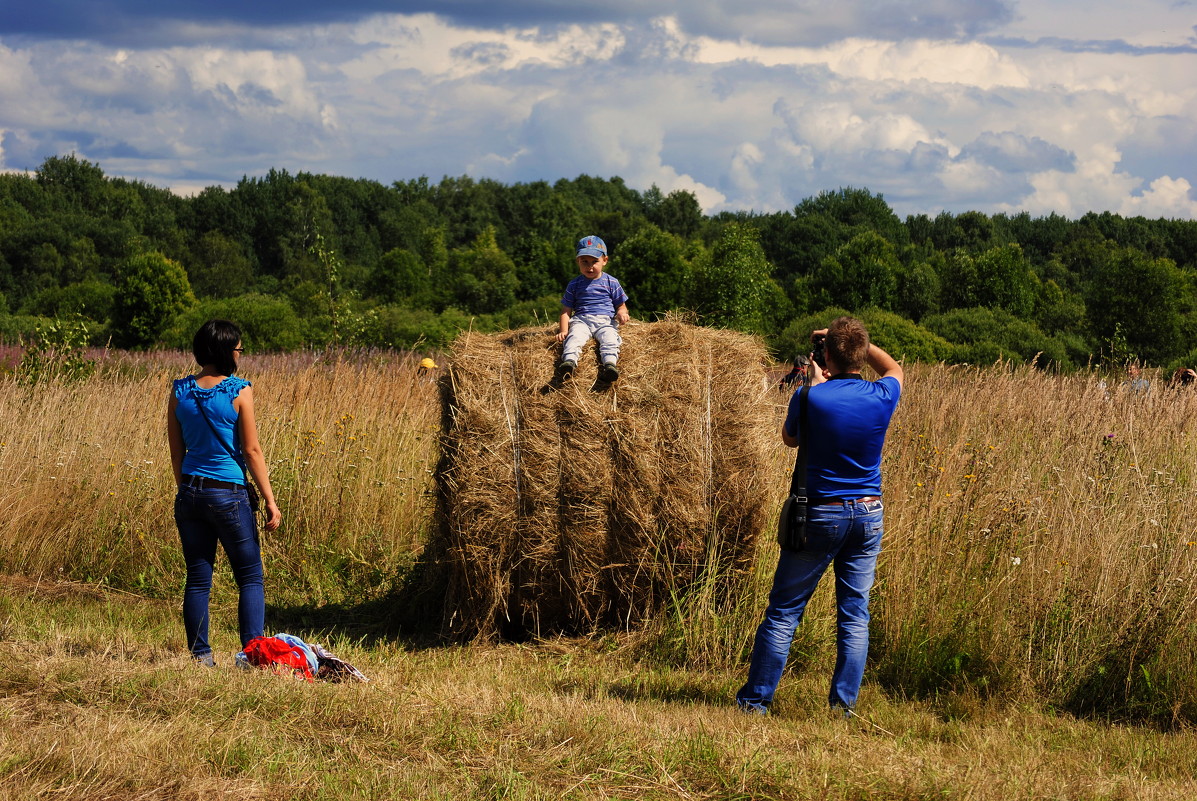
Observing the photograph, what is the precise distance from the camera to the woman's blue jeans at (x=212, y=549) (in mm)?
5328

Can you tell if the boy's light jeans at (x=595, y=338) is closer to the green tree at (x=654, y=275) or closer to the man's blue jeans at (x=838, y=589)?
the man's blue jeans at (x=838, y=589)

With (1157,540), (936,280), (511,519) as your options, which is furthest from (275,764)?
(936,280)

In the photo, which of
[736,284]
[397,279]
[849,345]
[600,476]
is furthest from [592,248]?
[397,279]

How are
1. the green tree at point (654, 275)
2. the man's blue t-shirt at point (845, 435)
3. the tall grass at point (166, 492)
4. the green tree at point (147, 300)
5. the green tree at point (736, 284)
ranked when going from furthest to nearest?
1. the green tree at point (654, 275)
2. the green tree at point (147, 300)
3. the green tree at point (736, 284)
4. the tall grass at point (166, 492)
5. the man's blue t-shirt at point (845, 435)

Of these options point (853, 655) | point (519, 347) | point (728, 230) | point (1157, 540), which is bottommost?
point (853, 655)

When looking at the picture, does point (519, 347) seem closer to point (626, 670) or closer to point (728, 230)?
point (626, 670)

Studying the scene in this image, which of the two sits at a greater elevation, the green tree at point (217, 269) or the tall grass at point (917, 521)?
the green tree at point (217, 269)

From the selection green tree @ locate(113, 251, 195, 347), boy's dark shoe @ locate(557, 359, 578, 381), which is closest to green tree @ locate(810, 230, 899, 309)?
green tree @ locate(113, 251, 195, 347)

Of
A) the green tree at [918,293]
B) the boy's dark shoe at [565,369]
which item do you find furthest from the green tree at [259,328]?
the green tree at [918,293]

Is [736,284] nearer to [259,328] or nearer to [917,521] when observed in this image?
[259,328]

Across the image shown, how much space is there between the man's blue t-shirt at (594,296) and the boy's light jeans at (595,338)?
0.12 m

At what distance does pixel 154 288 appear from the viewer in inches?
1350

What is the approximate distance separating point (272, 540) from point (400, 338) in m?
20.6

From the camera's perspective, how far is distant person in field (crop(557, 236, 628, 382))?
20.4ft
